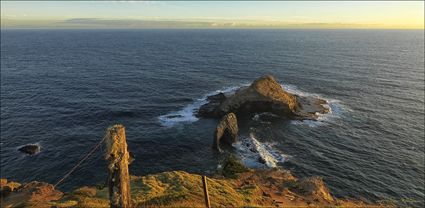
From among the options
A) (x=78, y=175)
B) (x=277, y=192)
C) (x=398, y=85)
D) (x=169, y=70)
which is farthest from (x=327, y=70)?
(x=78, y=175)

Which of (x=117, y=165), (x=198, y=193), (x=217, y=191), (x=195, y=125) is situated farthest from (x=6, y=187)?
(x=195, y=125)

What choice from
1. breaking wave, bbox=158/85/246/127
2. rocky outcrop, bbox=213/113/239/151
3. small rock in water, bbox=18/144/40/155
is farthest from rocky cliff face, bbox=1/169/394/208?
breaking wave, bbox=158/85/246/127

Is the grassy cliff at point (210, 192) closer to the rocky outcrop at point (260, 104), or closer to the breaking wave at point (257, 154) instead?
the breaking wave at point (257, 154)

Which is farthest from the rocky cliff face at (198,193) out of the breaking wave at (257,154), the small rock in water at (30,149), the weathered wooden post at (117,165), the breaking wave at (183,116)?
the breaking wave at (183,116)

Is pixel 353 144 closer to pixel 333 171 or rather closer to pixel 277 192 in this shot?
pixel 333 171

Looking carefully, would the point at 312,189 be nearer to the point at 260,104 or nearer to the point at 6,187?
the point at 260,104

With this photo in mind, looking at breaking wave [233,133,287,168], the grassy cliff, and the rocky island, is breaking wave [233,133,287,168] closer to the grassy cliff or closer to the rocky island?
the rocky island

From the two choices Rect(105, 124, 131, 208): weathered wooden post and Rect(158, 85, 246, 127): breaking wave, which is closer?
Rect(105, 124, 131, 208): weathered wooden post

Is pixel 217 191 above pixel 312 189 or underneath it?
above
